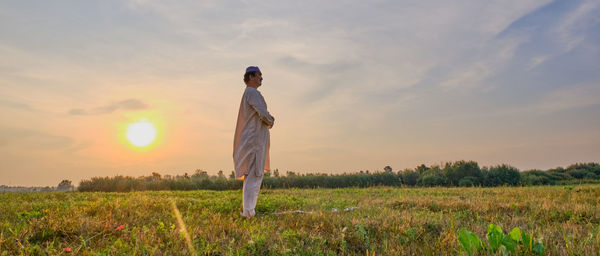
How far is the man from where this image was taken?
246 inches

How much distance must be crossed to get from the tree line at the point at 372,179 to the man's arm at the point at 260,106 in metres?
12.8

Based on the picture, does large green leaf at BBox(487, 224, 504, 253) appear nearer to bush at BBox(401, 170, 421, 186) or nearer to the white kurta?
the white kurta

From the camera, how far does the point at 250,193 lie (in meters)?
6.26

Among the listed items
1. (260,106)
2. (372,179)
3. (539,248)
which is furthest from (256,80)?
(372,179)

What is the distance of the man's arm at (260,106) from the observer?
20.3 ft

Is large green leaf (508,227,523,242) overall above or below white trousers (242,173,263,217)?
below

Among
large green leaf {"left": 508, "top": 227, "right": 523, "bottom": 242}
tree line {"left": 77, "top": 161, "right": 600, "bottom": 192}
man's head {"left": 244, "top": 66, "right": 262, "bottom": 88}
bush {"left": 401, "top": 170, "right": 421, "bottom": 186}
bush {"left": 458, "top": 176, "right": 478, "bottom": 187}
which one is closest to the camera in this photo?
large green leaf {"left": 508, "top": 227, "right": 523, "bottom": 242}

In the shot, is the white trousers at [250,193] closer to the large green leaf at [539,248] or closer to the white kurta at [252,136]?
the white kurta at [252,136]

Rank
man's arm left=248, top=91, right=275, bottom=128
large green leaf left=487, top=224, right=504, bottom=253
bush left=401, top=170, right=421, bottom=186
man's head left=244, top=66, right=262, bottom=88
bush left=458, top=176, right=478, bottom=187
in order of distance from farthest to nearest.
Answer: bush left=401, top=170, right=421, bottom=186, bush left=458, top=176, right=478, bottom=187, man's head left=244, top=66, right=262, bottom=88, man's arm left=248, top=91, right=275, bottom=128, large green leaf left=487, top=224, right=504, bottom=253

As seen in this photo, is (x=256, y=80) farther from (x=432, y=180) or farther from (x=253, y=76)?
(x=432, y=180)

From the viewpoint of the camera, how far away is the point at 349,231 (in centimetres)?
441

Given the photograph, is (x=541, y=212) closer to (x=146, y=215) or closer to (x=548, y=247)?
(x=548, y=247)

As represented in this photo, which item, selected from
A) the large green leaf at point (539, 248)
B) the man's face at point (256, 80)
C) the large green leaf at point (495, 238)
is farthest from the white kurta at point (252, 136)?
the large green leaf at point (539, 248)

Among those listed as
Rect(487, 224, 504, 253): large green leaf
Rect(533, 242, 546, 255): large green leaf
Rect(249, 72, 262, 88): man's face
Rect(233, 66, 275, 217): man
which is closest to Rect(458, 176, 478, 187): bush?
Rect(233, 66, 275, 217): man
